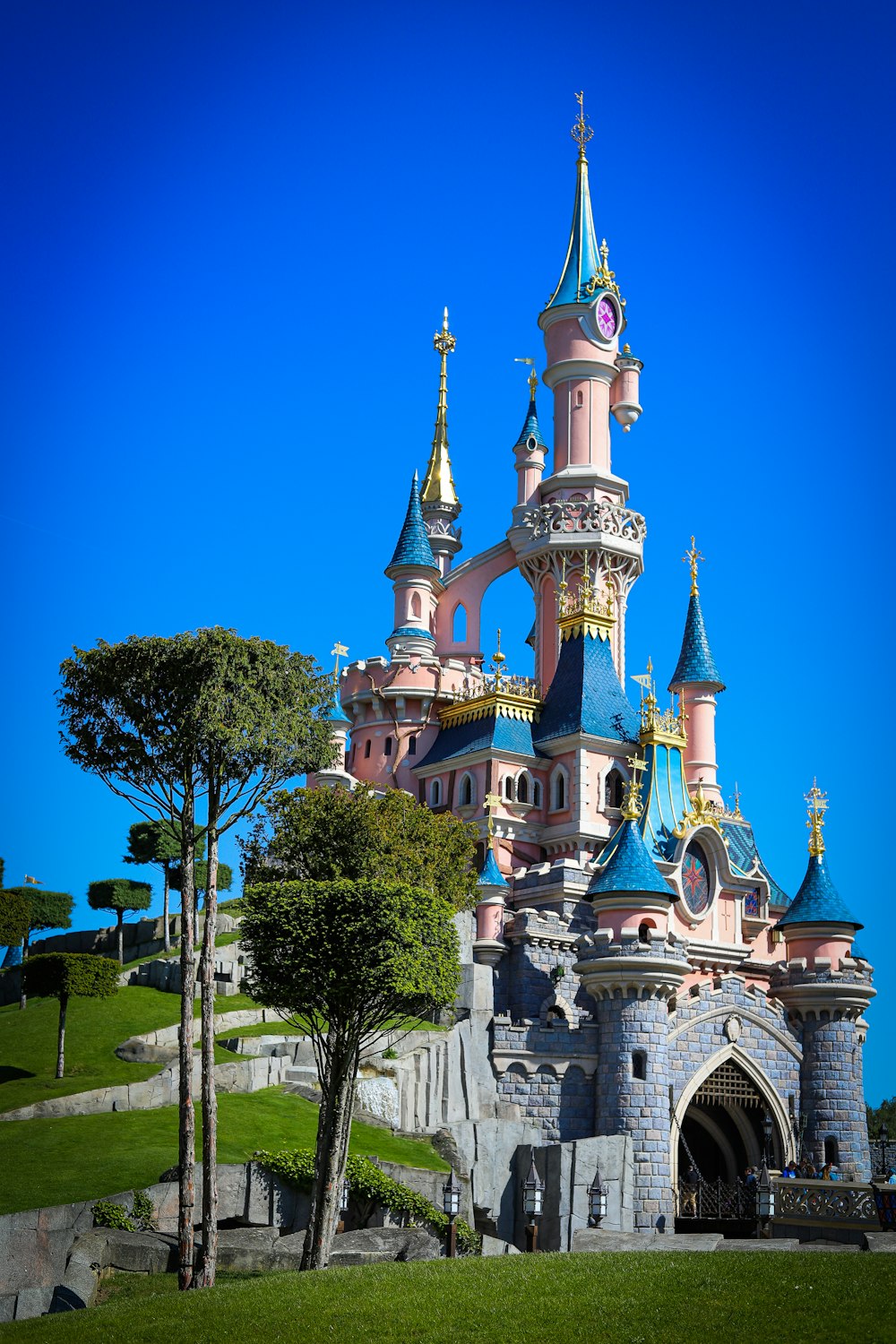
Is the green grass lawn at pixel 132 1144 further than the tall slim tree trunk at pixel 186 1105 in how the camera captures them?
Yes

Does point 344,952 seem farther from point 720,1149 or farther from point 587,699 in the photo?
point 587,699

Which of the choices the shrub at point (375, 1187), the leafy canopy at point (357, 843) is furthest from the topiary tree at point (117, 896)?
the shrub at point (375, 1187)

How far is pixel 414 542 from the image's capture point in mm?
65375

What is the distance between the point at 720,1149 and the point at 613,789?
12.4 meters

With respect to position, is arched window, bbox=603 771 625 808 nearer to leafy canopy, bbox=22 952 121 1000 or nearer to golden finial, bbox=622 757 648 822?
golden finial, bbox=622 757 648 822

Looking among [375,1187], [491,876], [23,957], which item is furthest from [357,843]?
[23,957]

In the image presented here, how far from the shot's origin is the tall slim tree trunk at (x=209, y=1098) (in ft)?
89.1

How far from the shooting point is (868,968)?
160ft

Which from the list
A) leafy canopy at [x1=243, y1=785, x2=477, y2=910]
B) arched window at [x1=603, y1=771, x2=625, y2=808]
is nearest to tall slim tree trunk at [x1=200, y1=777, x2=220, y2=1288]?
leafy canopy at [x1=243, y1=785, x2=477, y2=910]

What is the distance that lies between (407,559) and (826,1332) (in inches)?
1832

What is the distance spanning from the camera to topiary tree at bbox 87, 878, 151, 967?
6500cm

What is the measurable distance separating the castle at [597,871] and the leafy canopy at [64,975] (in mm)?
10361

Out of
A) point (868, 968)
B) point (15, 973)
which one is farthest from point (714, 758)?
point (15, 973)

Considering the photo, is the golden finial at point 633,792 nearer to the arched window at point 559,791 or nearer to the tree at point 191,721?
the arched window at point 559,791
